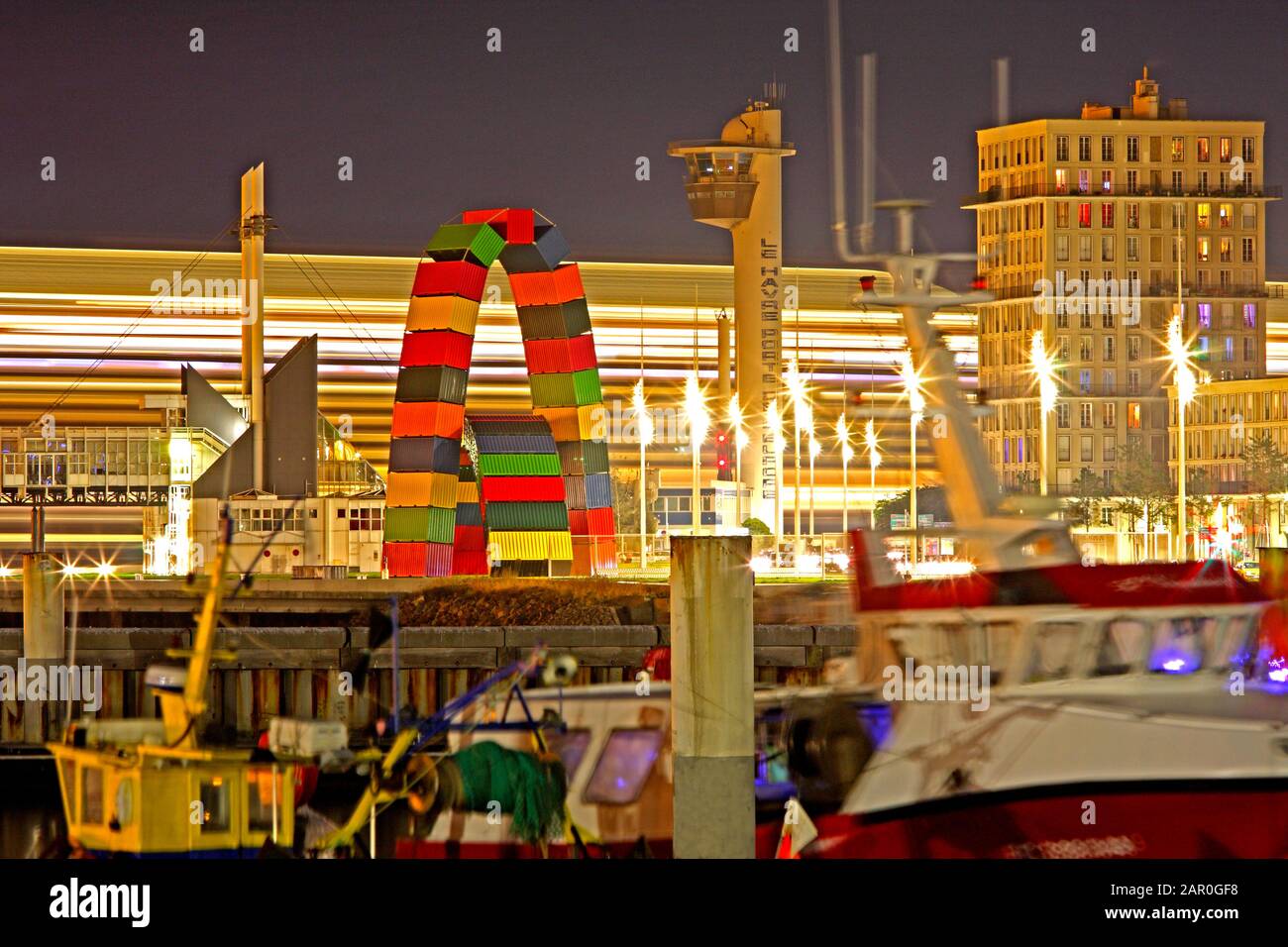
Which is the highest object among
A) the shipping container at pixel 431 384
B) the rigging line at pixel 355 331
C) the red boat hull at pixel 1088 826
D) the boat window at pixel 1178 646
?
the rigging line at pixel 355 331

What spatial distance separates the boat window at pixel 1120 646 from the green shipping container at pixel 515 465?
38809mm

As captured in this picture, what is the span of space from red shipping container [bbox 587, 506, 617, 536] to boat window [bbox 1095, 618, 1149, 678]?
1539 inches

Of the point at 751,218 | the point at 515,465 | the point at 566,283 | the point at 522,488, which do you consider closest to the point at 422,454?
the point at 515,465

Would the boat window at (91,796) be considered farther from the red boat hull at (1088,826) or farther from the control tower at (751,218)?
the control tower at (751,218)

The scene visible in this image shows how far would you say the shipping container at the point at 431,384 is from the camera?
59.5m

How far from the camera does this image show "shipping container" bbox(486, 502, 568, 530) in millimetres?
61688

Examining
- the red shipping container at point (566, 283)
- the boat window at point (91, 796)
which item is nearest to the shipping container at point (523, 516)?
the red shipping container at point (566, 283)

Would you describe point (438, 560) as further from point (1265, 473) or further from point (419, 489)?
point (1265, 473)

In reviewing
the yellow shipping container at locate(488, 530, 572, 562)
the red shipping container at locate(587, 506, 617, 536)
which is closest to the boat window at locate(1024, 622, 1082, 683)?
the yellow shipping container at locate(488, 530, 572, 562)

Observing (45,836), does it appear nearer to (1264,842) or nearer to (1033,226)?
(1264,842)

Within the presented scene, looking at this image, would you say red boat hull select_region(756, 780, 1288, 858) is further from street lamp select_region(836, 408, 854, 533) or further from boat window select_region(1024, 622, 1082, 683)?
street lamp select_region(836, 408, 854, 533)

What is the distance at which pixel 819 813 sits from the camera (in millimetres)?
24844

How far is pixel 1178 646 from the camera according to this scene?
952 inches

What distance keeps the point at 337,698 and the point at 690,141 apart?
82010 millimetres
